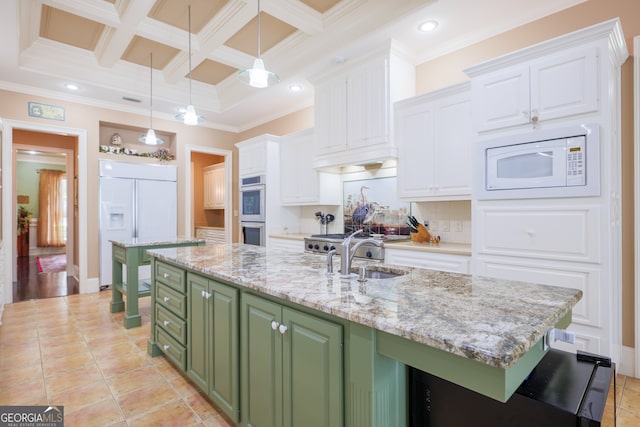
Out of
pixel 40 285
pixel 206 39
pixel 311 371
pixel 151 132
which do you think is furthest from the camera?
pixel 40 285

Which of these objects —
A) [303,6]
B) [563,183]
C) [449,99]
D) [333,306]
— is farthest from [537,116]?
[303,6]

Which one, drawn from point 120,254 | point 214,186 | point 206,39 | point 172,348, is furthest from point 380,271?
point 214,186

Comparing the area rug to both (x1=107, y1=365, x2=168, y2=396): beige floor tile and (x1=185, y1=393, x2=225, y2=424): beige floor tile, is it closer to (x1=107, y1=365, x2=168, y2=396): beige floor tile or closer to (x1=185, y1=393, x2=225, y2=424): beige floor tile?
(x1=107, y1=365, x2=168, y2=396): beige floor tile

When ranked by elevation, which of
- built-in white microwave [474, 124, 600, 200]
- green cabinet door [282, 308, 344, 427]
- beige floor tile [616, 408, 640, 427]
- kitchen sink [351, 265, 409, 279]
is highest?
built-in white microwave [474, 124, 600, 200]

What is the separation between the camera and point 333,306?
1.11 m

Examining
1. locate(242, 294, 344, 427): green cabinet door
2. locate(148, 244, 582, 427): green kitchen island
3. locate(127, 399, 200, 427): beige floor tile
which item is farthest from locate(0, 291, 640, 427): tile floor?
locate(242, 294, 344, 427): green cabinet door

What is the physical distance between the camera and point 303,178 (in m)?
4.52

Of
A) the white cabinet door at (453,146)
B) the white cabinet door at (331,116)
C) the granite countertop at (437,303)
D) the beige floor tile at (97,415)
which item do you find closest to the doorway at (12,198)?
the beige floor tile at (97,415)

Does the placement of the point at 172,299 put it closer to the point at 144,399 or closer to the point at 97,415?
the point at 144,399

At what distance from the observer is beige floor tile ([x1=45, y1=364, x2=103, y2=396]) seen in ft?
7.29

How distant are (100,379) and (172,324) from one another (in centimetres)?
66

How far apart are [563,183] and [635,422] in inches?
55.3

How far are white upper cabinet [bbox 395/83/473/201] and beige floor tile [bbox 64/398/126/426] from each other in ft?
9.31

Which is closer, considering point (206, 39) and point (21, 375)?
point (21, 375)
